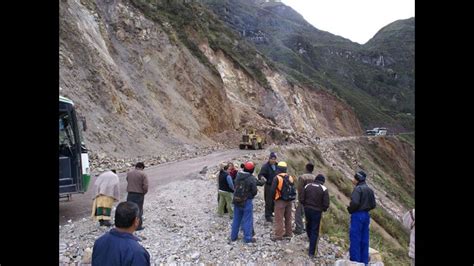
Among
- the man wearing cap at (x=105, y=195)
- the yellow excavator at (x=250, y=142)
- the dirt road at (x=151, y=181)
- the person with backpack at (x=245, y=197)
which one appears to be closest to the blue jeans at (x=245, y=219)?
the person with backpack at (x=245, y=197)

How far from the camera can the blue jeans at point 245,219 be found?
7.84 meters

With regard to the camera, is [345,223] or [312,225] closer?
[312,225]

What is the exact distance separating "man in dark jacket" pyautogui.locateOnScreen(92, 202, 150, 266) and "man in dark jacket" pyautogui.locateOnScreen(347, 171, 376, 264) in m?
4.32

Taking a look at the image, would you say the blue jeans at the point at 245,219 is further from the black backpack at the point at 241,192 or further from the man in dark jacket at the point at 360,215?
the man in dark jacket at the point at 360,215

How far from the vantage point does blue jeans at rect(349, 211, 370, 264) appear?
273 inches

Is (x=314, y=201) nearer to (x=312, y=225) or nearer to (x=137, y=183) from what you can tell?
(x=312, y=225)

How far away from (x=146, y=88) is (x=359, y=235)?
22971mm

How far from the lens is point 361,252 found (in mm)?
7156

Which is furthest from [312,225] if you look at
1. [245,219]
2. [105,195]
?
[105,195]

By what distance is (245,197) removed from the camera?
25.2 feet

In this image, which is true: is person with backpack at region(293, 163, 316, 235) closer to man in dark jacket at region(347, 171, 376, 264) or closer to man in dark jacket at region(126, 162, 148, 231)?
man in dark jacket at region(347, 171, 376, 264)
